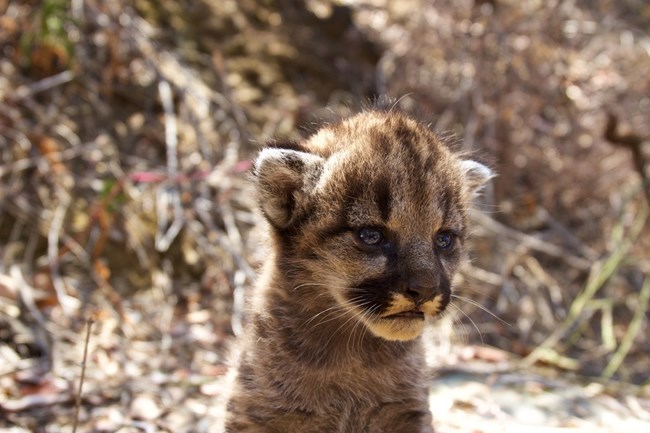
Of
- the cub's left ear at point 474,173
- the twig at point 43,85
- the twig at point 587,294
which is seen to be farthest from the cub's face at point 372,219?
the twig at point 43,85

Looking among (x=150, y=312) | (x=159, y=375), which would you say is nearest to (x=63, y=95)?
(x=150, y=312)

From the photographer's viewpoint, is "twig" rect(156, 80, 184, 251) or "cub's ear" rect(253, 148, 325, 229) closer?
"cub's ear" rect(253, 148, 325, 229)

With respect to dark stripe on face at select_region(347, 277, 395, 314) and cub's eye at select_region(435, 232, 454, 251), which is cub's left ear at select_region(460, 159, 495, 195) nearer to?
cub's eye at select_region(435, 232, 454, 251)

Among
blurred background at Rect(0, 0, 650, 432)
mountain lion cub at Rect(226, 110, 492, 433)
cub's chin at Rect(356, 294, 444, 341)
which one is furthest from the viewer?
blurred background at Rect(0, 0, 650, 432)

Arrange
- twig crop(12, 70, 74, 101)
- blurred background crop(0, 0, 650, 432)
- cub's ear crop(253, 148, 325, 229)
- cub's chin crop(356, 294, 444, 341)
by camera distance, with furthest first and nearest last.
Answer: twig crop(12, 70, 74, 101) < blurred background crop(0, 0, 650, 432) < cub's ear crop(253, 148, 325, 229) < cub's chin crop(356, 294, 444, 341)

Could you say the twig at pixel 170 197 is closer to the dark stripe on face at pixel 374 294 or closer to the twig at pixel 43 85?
the twig at pixel 43 85

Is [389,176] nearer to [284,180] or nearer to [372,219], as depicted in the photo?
[372,219]

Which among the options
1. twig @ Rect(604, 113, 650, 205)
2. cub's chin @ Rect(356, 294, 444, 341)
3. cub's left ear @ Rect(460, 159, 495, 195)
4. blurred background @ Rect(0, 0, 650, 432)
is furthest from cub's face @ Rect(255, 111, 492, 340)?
twig @ Rect(604, 113, 650, 205)

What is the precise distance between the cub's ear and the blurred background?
746 mm

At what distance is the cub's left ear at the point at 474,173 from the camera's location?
4035mm

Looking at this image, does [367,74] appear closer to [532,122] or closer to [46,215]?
[532,122]

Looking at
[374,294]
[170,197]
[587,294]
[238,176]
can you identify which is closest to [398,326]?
[374,294]

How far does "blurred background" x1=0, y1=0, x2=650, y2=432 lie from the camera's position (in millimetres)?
5551

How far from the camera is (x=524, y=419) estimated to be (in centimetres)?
532
